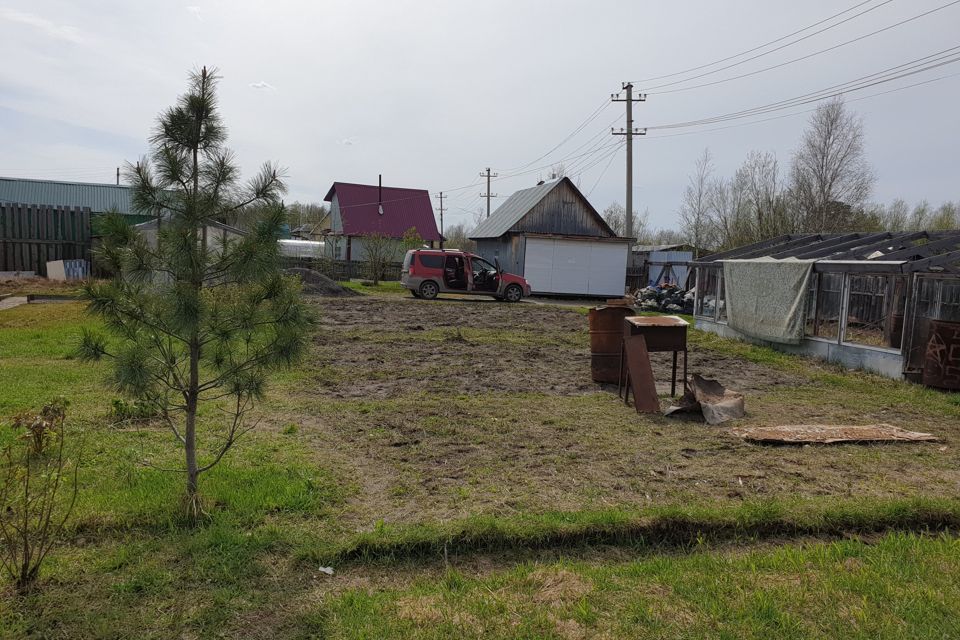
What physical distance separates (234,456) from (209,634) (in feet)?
8.01

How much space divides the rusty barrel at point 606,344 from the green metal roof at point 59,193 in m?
29.8

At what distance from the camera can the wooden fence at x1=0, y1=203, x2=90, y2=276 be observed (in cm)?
2034

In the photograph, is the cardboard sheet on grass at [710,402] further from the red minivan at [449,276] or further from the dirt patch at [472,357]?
the red minivan at [449,276]

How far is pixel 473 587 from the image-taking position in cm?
315

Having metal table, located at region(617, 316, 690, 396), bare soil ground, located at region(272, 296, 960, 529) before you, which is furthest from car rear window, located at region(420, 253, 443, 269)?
metal table, located at region(617, 316, 690, 396)

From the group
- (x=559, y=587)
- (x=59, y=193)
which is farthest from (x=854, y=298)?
(x=59, y=193)

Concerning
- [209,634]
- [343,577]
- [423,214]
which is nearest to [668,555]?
[343,577]

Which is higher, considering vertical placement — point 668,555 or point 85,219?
point 85,219

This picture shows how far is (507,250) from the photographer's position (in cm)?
2988

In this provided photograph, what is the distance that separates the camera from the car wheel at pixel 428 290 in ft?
76.4

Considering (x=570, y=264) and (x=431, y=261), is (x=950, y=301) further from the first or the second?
(x=570, y=264)

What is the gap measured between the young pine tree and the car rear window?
19556 millimetres

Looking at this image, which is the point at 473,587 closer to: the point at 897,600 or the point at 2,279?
the point at 897,600

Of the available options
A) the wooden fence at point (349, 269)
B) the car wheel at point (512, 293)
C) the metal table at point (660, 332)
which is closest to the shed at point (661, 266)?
the car wheel at point (512, 293)
